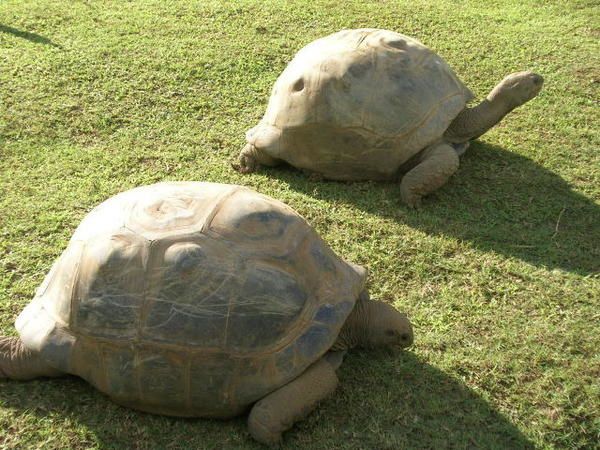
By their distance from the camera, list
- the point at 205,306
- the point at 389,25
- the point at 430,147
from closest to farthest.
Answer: the point at 205,306
the point at 430,147
the point at 389,25

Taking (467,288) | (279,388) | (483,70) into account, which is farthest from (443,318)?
(483,70)

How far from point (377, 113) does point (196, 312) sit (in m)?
2.29

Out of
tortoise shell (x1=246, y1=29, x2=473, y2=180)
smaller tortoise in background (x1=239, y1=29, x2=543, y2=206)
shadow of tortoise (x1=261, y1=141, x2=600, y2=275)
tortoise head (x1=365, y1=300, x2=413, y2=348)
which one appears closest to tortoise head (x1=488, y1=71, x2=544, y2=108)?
smaller tortoise in background (x1=239, y1=29, x2=543, y2=206)

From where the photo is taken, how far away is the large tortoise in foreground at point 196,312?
289 cm

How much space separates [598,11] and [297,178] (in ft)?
15.4

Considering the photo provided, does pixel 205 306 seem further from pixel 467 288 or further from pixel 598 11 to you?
pixel 598 11

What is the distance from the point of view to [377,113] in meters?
4.62

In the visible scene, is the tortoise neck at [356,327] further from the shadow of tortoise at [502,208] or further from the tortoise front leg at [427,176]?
the tortoise front leg at [427,176]

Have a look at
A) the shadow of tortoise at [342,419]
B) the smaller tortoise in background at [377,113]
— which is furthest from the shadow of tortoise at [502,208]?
the shadow of tortoise at [342,419]

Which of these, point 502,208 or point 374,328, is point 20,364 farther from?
point 502,208

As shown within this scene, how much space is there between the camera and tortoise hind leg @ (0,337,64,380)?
321cm

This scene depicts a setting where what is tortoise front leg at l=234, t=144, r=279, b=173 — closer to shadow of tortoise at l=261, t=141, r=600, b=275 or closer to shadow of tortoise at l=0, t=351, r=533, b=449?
shadow of tortoise at l=261, t=141, r=600, b=275

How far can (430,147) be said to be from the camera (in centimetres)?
480

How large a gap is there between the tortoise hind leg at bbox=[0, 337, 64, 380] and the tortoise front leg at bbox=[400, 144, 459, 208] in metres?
2.53
